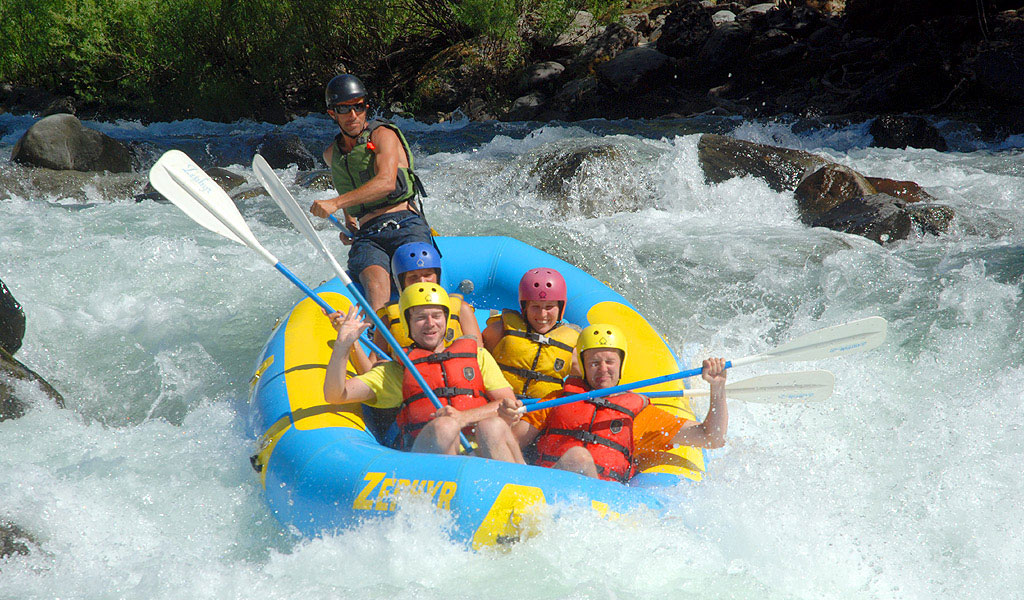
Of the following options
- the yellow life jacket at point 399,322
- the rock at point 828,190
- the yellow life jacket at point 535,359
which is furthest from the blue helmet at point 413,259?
the rock at point 828,190

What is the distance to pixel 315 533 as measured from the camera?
285 centimetres

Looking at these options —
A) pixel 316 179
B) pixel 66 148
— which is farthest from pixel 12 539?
pixel 66 148

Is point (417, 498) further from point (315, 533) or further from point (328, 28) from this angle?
point (328, 28)

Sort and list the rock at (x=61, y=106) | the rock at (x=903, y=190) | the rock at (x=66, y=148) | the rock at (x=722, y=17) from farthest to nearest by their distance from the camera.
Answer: the rock at (x=61, y=106) < the rock at (x=722, y=17) < the rock at (x=66, y=148) < the rock at (x=903, y=190)

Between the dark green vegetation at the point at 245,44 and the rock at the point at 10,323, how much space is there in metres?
8.36

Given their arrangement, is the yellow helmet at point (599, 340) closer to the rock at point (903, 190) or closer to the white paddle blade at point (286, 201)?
the white paddle blade at point (286, 201)

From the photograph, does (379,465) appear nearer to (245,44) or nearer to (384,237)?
(384,237)

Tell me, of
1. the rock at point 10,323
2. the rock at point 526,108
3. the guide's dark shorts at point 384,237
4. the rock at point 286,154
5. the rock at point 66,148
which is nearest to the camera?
the guide's dark shorts at point 384,237

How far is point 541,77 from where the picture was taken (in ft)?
39.4

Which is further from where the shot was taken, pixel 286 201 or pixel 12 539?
pixel 286 201

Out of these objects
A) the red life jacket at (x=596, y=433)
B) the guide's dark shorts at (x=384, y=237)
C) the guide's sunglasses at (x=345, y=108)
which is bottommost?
the red life jacket at (x=596, y=433)

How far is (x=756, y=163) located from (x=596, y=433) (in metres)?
4.95

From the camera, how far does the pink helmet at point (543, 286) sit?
138 inches

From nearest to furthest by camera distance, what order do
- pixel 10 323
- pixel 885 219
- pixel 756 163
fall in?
pixel 10 323 → pixel 885 219 → pixel 756 163
